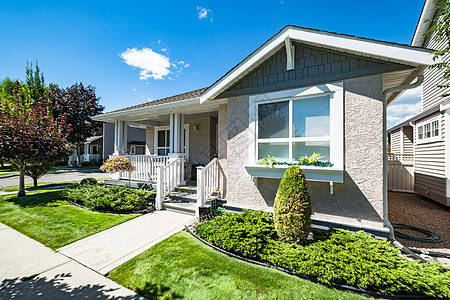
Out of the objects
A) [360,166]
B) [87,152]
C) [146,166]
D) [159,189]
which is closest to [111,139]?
[87,152]

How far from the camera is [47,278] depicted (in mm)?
2871

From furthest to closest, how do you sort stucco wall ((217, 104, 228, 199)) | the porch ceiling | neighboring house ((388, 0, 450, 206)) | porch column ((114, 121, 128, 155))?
porch column ((114, 121, 128, 155)), neighboring house ((388, 0, 450, 206)), the porch ceiling, stucco wall ((217, 104, 228, 199))

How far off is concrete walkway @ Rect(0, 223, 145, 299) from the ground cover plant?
1.84 metres

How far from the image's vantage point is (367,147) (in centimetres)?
366

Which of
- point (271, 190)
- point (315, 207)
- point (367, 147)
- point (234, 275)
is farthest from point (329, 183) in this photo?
point (234, 275)

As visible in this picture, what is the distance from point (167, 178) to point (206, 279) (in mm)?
4219

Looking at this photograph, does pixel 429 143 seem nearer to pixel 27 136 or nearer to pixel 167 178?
pixel 167 178

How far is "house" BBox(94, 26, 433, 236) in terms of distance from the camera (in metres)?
3.61

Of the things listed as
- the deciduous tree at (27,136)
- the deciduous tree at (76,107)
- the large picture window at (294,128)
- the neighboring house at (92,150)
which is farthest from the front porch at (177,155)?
the neighboring house at (92,150)

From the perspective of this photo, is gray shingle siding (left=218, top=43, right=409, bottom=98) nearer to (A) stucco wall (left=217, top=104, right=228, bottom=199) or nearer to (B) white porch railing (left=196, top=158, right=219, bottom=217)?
(A) stucco wall (left=217, top=104, right=228, bottom=199)

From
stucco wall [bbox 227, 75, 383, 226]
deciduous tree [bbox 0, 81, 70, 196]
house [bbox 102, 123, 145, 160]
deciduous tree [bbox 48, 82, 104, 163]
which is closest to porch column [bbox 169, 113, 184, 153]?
deciduous tree [bbox 0, 81, 70, 196]

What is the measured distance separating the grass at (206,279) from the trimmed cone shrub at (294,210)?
0.68 meters

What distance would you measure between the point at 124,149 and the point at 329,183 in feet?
29.2

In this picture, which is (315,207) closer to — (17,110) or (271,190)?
(271,190)
